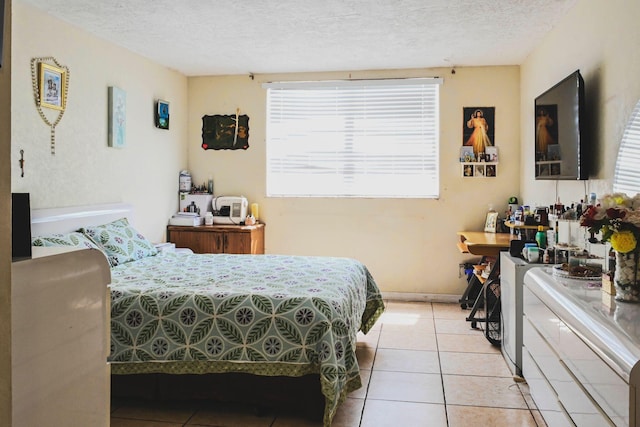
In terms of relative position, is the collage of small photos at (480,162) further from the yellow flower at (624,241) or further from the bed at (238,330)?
the yellow flower at (624,241)

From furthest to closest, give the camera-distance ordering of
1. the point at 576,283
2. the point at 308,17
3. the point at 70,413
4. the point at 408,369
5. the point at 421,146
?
the point at 421,146 → the point at 308,17 → the point at 408,369 → the point at 576,283 → the point at 70,413

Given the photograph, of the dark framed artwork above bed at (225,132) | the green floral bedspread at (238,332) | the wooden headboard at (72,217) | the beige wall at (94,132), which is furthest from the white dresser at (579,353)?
the dark framed artwork above bed at (225,132)

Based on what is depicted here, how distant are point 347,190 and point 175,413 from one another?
3.46m

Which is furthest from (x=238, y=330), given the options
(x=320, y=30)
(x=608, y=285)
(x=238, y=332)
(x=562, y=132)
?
(x=320, y=30)

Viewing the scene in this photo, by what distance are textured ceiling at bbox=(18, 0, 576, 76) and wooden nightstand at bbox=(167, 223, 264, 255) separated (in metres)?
1.72

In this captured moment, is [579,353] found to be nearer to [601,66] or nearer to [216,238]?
[601,66]

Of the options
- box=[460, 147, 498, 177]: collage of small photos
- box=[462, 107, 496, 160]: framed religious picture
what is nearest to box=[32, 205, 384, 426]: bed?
box=[460, 147, 498, 177]: collage of small photos

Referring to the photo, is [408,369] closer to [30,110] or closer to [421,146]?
[421,146]

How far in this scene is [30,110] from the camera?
3.77m

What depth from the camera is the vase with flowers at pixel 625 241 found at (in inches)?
84.9

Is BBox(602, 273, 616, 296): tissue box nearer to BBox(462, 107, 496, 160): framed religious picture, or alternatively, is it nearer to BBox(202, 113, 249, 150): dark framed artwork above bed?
BBox(462, 107, 496, 160): framed religious picture

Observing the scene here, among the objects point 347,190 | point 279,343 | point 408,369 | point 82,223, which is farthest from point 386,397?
point 347,190

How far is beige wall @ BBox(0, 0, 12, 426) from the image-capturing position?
114cm

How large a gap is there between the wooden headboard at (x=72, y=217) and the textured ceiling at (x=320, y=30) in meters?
1.45
